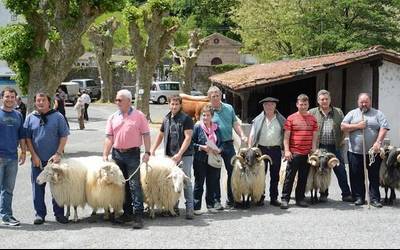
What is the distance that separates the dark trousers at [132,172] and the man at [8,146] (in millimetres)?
1398

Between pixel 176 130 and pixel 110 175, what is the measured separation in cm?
125

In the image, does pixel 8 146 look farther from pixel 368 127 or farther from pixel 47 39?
pixel 47 39

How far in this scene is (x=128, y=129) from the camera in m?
8.40

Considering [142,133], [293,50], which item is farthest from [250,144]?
[293,50]

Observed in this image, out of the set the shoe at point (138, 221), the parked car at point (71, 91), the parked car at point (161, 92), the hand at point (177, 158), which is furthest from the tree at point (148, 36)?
the shoe at point (138, 221)

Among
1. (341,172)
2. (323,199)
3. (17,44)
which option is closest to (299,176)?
(323,199)

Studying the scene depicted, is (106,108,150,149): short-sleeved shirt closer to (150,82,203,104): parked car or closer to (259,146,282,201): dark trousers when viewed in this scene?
(259,146,282,201): dark trousers

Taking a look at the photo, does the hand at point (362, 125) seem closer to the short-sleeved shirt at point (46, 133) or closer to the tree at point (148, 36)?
the short-sleeved shirt at point (46, 133)

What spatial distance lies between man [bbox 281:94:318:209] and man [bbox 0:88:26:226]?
4202 mm

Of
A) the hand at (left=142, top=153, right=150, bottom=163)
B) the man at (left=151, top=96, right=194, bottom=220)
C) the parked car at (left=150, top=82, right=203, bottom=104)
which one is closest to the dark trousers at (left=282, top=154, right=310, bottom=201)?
the man at (left=151, top=96, right=194, bottom=220)

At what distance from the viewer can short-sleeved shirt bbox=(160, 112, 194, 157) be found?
8.97 m

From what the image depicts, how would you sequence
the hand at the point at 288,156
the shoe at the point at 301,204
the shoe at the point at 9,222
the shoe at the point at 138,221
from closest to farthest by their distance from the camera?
1. the shoe at the point at 138,221
2. the shoe at the point at 9,222
3. the hand at the point at 288,156
4. the shoe at the point at 301,204

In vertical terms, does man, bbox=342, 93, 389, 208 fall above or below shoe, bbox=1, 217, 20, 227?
above

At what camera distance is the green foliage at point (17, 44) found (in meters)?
17.8
